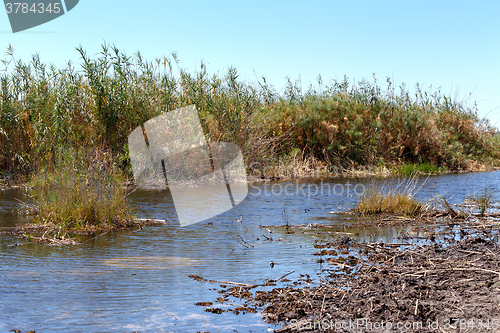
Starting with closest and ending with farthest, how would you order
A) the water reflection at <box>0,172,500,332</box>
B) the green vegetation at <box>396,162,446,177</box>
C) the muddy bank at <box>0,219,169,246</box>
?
the water reflection at <box>0,172,500,332</box> → the muddy bank at <box>0,219,169,246</box> → the green vegetation at <box>396,162,446,177</box>

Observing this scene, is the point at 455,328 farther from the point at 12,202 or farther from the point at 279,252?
the point at 12,202

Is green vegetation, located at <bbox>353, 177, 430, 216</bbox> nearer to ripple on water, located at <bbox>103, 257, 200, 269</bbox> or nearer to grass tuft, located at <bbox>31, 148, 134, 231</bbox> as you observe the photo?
grass tuft, located at <bbox>31, 148, 134, 231</bbox>

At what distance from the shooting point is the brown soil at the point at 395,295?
147 inches

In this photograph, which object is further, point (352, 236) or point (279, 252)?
point (352, 236)

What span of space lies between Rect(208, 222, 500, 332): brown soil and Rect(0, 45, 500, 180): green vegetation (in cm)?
705

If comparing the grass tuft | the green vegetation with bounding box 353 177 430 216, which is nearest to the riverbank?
the green vegetation with bounding box 353 177 430 216

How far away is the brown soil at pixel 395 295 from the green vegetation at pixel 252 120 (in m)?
7.05

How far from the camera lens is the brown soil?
12.3 ft

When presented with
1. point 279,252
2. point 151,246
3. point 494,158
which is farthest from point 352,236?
point 494,158

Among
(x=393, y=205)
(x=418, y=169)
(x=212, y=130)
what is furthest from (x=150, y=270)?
(x=418, y=169)

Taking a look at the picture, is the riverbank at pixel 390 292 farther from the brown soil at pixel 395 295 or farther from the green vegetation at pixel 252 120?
the green vegetation at pixel 252 120

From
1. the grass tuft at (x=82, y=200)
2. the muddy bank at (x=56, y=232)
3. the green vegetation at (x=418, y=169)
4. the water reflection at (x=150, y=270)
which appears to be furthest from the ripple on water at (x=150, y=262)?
the green vegetation at (x=418, y=169)

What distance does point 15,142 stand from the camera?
1537 cm

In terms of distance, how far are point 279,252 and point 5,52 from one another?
40.2ft
